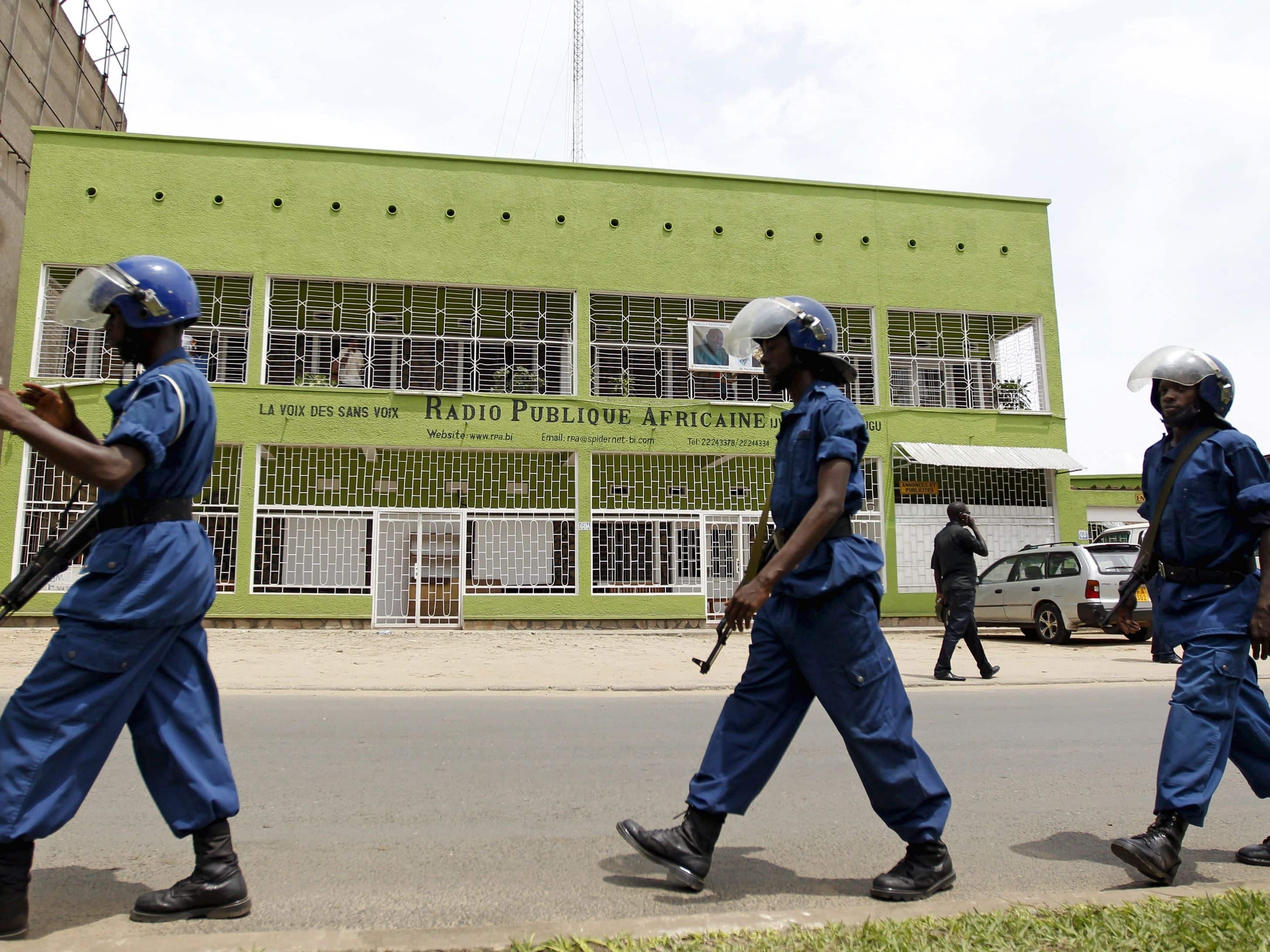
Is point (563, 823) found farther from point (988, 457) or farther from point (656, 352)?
point (988, 457)

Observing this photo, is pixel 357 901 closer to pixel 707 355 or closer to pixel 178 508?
pixel 178 508

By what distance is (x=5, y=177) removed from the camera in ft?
71.8

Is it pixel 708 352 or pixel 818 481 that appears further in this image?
pixel 708 352

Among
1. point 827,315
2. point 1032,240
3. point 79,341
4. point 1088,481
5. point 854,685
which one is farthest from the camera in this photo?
point 1088,481

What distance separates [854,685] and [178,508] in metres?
2.09

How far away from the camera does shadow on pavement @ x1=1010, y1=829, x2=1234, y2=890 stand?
11.8ft

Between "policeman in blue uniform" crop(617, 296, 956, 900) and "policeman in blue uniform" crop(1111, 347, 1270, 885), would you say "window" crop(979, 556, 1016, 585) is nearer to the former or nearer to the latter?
"policeman in blue uniform" crop(1111, 347, 1270, 885)

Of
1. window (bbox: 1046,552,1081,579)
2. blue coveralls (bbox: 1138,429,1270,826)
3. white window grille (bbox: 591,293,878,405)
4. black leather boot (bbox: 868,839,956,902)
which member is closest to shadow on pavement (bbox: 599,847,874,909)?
black leather boot (bbox: 868,839,956,902)

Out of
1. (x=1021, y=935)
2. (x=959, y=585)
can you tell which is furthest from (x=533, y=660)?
(x=1021, y=935)

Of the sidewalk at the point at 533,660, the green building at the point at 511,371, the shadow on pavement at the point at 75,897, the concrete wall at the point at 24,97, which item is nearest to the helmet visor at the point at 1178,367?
the shadow on pavement at the point at 75,897

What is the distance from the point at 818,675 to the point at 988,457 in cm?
1624

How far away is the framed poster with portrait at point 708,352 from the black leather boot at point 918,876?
1507 cm

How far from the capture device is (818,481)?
3268 mm

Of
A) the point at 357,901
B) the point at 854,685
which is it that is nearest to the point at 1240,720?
the point at 854,685
